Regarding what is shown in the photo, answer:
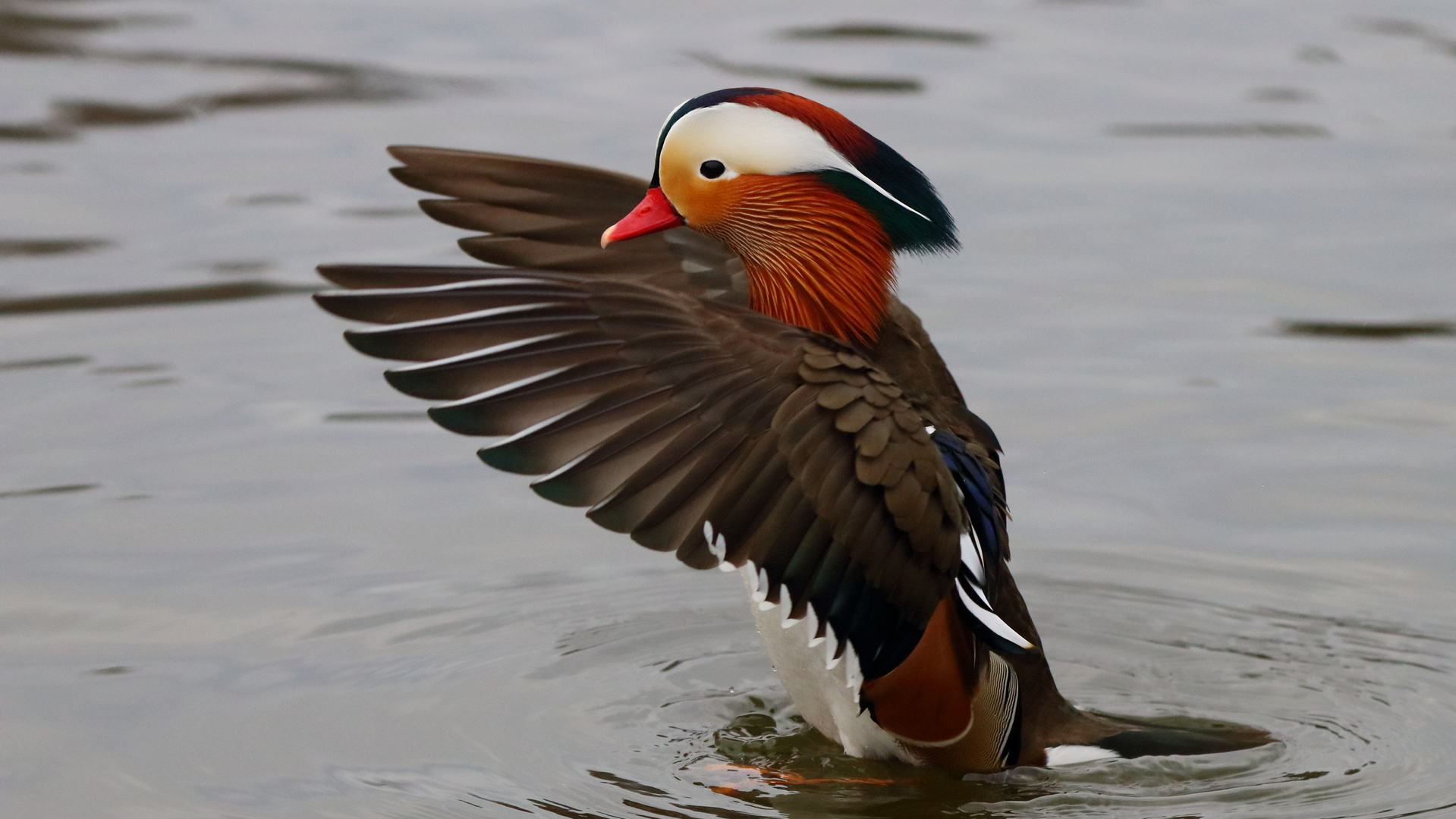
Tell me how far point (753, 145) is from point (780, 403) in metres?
0.77

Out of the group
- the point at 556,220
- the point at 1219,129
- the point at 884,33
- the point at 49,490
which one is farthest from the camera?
the point at 884,33

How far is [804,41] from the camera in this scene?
37.7 ft

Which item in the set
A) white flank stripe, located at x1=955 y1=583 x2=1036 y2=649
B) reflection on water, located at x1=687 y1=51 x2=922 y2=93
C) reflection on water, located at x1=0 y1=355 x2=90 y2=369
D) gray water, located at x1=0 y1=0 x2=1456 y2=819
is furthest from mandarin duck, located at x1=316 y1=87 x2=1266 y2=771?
reflection on water, located at x1=687 y1=51 x2=922 y2=93

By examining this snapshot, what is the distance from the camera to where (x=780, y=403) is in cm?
379

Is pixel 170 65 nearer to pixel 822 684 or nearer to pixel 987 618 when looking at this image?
pixel 822 684

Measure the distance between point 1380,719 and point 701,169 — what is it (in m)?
2.04

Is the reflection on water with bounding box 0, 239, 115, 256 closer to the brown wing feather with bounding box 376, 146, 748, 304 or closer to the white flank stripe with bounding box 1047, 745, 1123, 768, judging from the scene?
the brown wing feather with bounding box 376, 146, 748, 304

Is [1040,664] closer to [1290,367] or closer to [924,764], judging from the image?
[924,764]

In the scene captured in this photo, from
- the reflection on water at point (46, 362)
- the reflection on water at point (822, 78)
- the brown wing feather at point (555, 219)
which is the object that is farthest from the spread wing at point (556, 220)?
the reflection on water at point (822, 78)

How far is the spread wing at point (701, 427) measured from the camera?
357 centimetres

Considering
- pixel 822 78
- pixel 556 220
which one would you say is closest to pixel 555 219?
pixel 556 220

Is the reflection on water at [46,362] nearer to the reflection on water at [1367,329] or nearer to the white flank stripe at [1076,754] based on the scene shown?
the white flank stripe at [1076,754]

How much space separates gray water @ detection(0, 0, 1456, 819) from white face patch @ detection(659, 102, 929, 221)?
4.36ft

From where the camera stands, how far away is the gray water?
14.5ft
